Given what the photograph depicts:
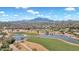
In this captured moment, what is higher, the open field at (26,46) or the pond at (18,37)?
the pond at (18,37)

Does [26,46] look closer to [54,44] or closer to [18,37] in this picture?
[18,37]

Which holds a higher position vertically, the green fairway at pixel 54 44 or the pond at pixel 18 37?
the pond at pixel 18 37

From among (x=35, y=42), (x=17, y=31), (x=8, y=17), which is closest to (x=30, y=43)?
(x=35, y=42)

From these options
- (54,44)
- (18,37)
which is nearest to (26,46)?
(18,37)

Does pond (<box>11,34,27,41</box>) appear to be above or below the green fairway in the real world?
above
